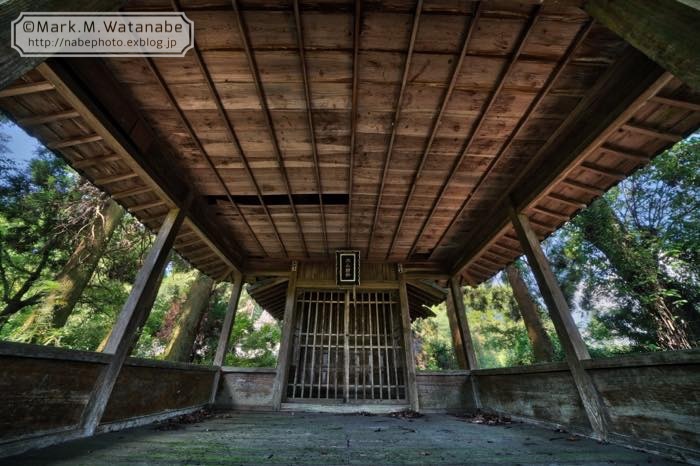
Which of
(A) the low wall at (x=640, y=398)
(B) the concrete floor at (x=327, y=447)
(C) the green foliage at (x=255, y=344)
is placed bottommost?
(B) the concrete floor at (x=327, y=447)

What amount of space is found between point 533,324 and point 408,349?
4.94 m

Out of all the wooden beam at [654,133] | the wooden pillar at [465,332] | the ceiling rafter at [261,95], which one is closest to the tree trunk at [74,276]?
the ceiling rafter at [261,95]

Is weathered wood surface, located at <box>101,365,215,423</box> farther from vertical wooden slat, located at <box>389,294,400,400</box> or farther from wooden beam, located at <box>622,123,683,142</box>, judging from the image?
wooden beam, located at <box>622,123,683,142</box>

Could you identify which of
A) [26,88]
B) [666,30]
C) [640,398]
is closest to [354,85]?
[666,30]

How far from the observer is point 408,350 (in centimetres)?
590

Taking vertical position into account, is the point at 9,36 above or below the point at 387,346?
above

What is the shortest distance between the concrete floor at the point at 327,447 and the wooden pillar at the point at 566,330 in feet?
0.98

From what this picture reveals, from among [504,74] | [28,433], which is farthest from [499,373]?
[28,433]

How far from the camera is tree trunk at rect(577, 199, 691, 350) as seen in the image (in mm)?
7234

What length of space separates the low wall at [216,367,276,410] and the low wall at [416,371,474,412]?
3054 millimetres

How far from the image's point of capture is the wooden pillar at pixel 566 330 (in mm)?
2891

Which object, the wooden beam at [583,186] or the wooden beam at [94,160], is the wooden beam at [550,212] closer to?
the wooden beam at [583,186]

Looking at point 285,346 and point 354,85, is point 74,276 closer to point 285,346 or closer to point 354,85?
point 285,346

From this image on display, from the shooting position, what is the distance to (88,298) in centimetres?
816
